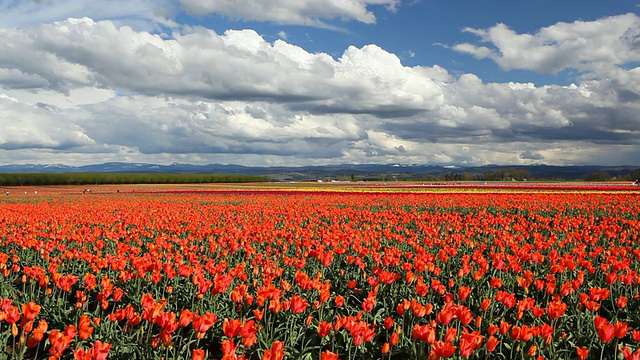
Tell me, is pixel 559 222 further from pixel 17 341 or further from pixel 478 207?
pixel 17 341

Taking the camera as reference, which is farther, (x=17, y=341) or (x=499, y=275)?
(x=499, y=275)

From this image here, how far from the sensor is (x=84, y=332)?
4262 millimetres

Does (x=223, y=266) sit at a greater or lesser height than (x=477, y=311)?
greater

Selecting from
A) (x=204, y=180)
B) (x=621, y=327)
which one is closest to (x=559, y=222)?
(x=621, y=327)

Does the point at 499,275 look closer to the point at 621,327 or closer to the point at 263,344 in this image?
the point at 621,327

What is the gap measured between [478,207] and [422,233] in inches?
316

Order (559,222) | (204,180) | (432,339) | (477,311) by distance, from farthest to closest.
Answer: (204,180) < (559,222) < (477,311) < (432,339)

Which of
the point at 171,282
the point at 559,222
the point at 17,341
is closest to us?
the point at 17,341

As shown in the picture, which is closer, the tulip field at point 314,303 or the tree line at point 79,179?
the tulip field at point 314,303

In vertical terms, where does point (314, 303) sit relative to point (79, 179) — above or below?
below

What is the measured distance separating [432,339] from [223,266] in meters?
3.85

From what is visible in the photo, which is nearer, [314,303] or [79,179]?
[314,303]

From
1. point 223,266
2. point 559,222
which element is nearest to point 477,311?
point 223,266

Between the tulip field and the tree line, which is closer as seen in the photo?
the tulip field
